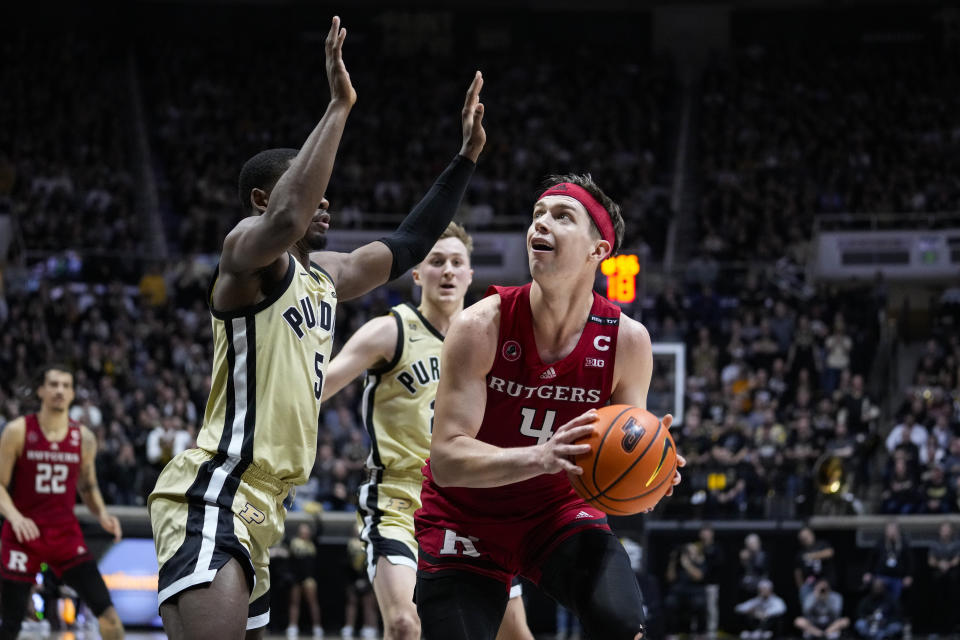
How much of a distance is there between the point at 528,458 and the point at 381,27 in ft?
94.9

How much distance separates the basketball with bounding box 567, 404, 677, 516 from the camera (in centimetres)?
409

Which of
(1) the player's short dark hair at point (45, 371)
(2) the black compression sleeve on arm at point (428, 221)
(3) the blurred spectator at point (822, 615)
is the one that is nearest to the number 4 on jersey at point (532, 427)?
(2) the black compression sleeve on arm at point (428, 221)

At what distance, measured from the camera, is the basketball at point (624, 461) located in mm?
4094

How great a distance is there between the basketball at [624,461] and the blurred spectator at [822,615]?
10.6m

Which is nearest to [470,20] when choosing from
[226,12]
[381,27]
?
[381,27]

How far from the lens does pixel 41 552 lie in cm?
867

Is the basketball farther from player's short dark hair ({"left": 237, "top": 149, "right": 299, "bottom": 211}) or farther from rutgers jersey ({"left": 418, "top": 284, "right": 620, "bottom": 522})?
player's short dark hair ({"left": 237, "top": 149, "right": 299, "bottom": 211})

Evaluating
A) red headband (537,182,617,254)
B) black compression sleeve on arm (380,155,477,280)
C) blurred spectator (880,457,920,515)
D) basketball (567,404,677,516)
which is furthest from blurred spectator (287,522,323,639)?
basketball (567,404,677,516)

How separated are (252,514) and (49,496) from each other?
5.32 m

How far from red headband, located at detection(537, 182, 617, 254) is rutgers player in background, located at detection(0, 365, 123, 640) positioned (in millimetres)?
5306

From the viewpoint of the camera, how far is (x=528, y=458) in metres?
4.09

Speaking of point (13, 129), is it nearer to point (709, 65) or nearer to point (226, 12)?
point (226, 12)

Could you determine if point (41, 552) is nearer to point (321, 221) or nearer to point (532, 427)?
point (321, 221)

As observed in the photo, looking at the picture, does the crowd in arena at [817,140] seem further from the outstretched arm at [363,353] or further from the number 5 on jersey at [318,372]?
the number 5 on jersey at [318,372]
